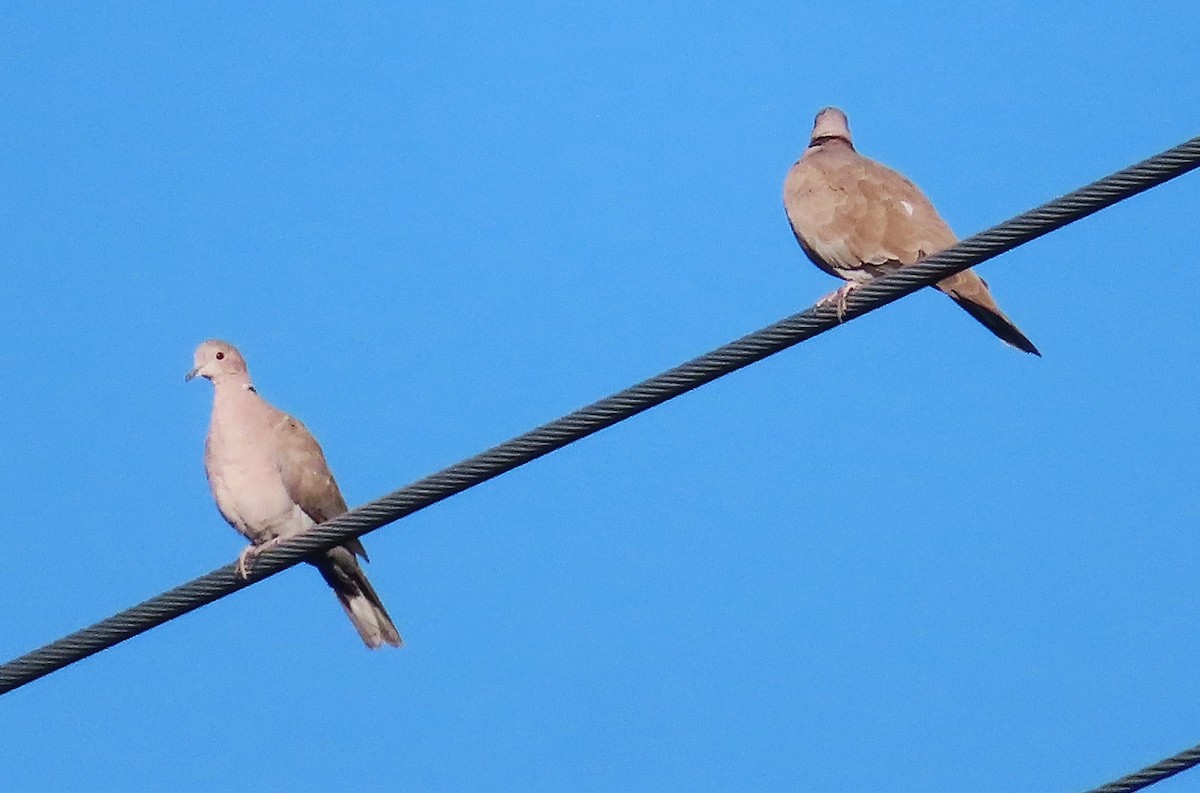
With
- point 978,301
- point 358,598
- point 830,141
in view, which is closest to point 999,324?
point 978,301

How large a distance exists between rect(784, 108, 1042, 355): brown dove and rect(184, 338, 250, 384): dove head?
2.39 metres

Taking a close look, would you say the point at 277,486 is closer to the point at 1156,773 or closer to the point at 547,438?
the point at 547,438

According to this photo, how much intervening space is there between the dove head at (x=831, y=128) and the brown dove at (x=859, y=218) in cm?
83

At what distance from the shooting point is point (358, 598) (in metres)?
8.09

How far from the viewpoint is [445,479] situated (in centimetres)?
510

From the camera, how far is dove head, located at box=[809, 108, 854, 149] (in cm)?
970

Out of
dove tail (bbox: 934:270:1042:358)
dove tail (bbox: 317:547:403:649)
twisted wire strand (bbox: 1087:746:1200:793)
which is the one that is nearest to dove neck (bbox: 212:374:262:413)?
dove tail (bbox: 317:547:403:649)

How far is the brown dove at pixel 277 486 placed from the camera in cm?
805

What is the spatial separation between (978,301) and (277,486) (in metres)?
2.84

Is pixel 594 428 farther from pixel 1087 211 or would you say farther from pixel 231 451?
pixel 231 451

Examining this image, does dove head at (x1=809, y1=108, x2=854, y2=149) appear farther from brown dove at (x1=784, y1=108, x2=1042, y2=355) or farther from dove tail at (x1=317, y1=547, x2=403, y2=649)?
dove tail at (x1=317, y1=547, x2=403, y2=649)

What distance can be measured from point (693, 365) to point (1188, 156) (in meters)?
1.28

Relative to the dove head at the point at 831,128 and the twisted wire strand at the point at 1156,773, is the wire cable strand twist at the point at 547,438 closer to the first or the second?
the twisted wire strand at the point at 1156,773

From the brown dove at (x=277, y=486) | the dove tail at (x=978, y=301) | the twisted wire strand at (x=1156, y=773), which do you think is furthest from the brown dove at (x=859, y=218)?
the twisted wire strand at (x=1156, y=773)
